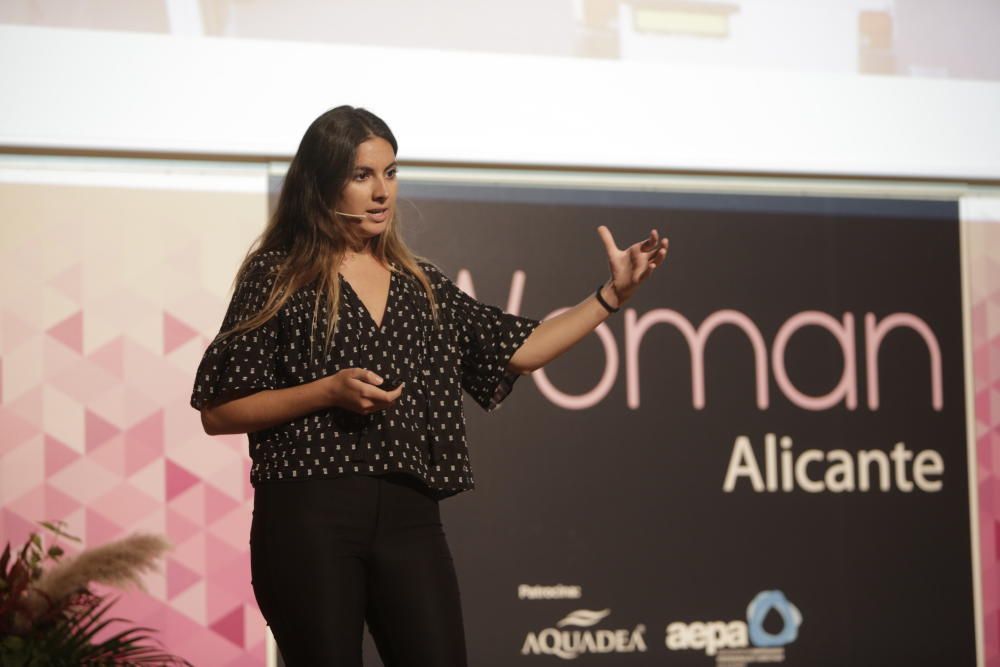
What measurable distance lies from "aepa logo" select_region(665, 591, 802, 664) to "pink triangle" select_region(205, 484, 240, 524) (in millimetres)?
1345

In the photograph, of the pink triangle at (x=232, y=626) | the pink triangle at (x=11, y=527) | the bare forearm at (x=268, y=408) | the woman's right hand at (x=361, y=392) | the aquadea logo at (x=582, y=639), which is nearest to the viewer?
the woman's right hand at (x=361, y=392)

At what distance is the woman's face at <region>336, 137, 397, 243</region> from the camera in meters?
1.75

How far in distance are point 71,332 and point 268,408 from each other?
5.93ft

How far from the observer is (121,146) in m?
3.23

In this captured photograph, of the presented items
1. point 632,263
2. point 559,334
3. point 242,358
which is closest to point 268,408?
point 242,358

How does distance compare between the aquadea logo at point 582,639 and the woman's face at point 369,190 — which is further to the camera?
the aquadea logo at point 582,639

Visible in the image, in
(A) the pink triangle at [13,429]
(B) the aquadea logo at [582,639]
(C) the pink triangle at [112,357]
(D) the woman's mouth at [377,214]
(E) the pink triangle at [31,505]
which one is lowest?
(B) the aquadea logo at [582,639]

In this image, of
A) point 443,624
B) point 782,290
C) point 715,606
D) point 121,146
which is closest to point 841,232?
point 782,290

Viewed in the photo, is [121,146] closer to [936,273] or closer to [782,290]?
[782,290]

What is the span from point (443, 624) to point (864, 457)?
2.40 meters

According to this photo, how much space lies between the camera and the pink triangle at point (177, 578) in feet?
10.6

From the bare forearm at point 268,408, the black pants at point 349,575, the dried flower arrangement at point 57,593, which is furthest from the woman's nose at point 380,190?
the dried flower arrangement at point 57,593

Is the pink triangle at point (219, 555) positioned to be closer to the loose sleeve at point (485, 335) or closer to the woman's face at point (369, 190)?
the loose sleeve at point (485, 335)

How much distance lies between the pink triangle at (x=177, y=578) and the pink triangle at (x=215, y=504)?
0.14m
